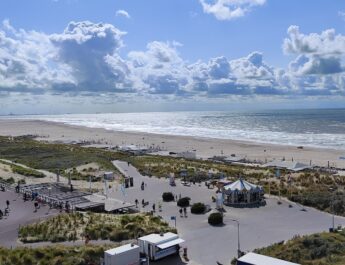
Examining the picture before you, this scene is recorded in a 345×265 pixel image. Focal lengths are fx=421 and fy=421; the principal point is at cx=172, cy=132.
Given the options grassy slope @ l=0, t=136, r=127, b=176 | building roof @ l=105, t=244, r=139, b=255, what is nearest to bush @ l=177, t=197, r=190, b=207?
building roof @ l=105, t=244, r=139, b=255

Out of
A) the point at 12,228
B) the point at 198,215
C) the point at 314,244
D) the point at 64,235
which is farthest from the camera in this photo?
the point at 198,215

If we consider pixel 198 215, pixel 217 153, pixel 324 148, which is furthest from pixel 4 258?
pixel 324 148

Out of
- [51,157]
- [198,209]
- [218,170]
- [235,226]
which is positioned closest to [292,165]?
[218,170]

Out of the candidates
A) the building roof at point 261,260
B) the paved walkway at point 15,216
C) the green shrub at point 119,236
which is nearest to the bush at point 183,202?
the green shrub at point 119,236

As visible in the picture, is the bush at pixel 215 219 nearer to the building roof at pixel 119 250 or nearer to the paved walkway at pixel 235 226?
the paved walkway at pixel 235 226

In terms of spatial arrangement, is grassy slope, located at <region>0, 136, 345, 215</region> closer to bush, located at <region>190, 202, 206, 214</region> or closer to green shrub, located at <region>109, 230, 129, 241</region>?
bush, located at <region>190, 202, 206, 214</region>

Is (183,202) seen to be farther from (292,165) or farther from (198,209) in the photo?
(292,165)

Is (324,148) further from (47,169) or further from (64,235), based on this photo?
(64,235)
